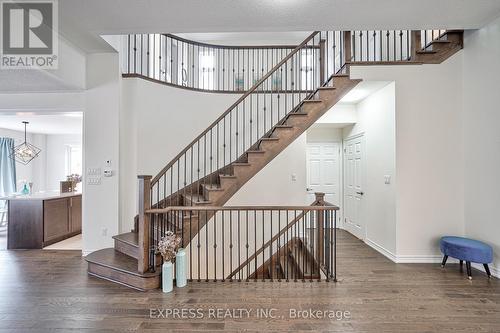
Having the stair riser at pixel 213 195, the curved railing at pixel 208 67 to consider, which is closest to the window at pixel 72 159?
the curved railing at pixel 208 67

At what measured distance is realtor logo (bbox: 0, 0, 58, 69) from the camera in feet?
8.92

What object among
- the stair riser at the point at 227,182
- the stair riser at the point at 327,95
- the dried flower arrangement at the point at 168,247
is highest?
the stair riser at the point at 327,95

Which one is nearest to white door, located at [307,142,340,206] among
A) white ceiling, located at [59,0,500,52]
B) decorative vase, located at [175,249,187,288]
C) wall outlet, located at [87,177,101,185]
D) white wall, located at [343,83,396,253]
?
white wall, located at [343,83,396,253]

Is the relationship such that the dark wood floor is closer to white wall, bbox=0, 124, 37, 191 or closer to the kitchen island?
the kitchen island

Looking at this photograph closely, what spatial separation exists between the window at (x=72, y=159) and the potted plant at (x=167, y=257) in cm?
736

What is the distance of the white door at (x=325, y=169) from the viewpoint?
20.8 feet

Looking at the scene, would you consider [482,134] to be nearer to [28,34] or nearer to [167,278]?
[167,278]

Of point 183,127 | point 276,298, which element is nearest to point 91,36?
point 183,127

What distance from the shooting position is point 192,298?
2.77m

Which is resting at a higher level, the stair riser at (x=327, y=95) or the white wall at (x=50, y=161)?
the stair riser at (x=327, y=95)

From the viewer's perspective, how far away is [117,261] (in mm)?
3389

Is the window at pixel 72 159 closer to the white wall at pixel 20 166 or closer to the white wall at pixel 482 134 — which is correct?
the white wall at pixel 20 166

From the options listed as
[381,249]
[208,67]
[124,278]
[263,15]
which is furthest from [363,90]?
[124,278]

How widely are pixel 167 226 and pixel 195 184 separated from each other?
55.4 inches
